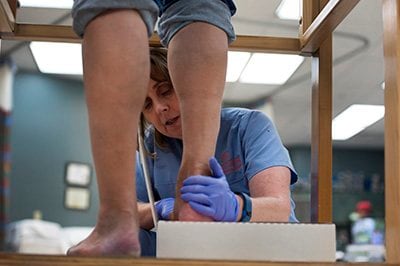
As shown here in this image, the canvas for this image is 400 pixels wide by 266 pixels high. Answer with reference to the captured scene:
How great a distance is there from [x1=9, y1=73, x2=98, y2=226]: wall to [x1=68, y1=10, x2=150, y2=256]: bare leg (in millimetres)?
4347

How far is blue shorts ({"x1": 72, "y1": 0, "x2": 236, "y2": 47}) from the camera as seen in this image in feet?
2.35

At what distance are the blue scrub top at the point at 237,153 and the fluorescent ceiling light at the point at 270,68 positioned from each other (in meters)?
2.81

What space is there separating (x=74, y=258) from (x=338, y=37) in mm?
3737

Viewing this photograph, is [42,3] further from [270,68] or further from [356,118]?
[356,118]

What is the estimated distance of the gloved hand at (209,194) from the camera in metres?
0.79

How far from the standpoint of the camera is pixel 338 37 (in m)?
4.10

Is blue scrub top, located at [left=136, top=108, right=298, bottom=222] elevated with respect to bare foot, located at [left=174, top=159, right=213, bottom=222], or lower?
elevated

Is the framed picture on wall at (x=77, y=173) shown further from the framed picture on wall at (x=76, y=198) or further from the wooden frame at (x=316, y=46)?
the wooden frame at (x=316, y=46)

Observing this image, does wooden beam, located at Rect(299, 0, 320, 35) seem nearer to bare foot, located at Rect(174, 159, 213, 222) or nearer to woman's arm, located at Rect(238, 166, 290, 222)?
woman's arm, located at Rect(238, 166, 290, 222)

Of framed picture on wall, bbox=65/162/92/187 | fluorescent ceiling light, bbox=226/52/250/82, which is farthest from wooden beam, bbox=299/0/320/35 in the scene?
framed picture on wall, bbox=65/162/92/187

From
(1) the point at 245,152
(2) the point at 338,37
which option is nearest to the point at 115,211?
(1) the point at 245,152

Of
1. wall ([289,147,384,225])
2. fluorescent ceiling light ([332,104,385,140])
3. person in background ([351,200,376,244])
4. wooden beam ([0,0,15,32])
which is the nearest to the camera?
wooden beam ([0,0,15,32])

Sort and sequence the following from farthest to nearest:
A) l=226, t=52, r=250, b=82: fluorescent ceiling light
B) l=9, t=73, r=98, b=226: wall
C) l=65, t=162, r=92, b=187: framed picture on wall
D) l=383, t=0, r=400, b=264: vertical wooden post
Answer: l=65, t=162, r=92, b=187: framed picture on wall → l=9, t=73, r=98, b=226: wall → l=226, t=52, r=250, b=82: fluorescent ceiling light → l=383, t=0, r=400, b=264: vertical wooden post

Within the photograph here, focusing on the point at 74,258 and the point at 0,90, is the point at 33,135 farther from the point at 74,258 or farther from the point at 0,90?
the point at 74,258
